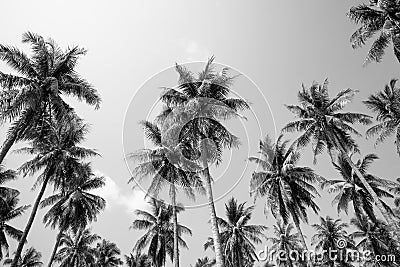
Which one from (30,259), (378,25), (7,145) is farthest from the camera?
(30,259)

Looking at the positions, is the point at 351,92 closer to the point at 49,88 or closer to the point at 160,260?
the point at 49,88

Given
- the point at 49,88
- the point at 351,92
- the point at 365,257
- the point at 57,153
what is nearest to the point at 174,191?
the point at 57,153

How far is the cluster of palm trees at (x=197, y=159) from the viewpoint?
17.3 m

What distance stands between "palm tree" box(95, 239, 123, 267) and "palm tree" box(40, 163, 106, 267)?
1741cm

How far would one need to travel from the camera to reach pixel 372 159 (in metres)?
33.2

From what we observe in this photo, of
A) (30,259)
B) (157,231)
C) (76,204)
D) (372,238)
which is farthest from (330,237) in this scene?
(30,259)

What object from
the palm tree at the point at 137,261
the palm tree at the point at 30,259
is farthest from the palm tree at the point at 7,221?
the palm tree at the point at 137,261

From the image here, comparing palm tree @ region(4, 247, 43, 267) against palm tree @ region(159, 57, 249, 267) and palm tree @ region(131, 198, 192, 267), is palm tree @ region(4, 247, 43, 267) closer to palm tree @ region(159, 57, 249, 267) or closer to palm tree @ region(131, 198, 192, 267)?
palm tree @ region(131, 198, 192, 267)

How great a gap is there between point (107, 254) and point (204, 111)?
3925 cm

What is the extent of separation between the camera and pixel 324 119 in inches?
1075

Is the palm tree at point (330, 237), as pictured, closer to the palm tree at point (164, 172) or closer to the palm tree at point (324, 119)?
the palm tree at point (324, 119)

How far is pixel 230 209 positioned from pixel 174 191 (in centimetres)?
1473

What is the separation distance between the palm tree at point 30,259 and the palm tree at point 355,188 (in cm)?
4263

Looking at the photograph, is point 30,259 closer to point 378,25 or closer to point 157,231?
point 157,231
